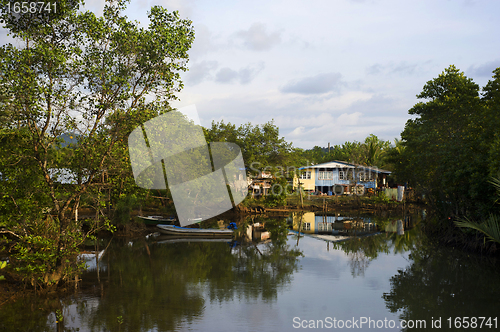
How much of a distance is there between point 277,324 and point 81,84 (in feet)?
30.2

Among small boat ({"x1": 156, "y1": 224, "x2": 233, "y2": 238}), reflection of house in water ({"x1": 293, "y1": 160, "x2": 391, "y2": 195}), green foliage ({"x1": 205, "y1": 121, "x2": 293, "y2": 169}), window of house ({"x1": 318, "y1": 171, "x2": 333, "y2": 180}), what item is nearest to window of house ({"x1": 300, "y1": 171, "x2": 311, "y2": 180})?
reflection of house in water ({"x1": 293, "y1": 160, "x2": 391, "y2": 195})

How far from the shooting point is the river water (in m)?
10.6

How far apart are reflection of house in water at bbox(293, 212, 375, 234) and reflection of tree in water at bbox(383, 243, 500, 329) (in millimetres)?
10329

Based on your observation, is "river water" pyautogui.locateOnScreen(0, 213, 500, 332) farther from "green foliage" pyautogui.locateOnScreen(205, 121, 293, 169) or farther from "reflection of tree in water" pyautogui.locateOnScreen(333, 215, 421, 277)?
"green foliage" pyautogui.locateOnScreen(205, 121, 293, 169)

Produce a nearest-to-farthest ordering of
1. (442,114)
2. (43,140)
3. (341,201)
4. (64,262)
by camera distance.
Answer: (43,140), (64,262), (442,114), (341,201)

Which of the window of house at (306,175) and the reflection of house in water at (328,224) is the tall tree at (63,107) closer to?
the reflection of house in water at (328,224)

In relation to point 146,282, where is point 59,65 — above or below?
above

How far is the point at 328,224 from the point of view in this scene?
111 feet

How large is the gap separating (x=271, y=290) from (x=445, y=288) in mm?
6624

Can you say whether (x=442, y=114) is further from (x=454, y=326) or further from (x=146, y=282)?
(x=146, y=282)

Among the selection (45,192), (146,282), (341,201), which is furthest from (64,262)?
(341,201)

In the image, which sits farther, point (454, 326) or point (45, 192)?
point (45, 192)

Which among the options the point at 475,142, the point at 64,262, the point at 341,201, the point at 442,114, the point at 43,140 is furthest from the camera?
the point at 341,201

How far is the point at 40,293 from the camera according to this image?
39.4 feet
